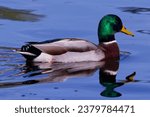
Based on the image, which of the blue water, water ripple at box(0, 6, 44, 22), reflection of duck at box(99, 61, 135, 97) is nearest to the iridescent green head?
the blue water

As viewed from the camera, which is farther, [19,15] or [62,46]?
[19,15]

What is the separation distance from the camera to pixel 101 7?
18547 mm

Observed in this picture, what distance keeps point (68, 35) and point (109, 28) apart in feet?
3.71

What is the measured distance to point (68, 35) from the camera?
16.3 metres

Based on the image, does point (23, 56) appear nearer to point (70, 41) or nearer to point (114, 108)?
point (70, 41)

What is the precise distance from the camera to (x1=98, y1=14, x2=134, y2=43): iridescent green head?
605 inches

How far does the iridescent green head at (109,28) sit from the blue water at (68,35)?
0.37 metres

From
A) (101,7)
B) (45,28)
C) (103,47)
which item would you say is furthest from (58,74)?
(101,7)

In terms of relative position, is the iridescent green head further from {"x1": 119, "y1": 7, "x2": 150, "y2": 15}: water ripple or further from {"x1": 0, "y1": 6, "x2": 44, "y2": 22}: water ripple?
{"x1": 119, "y1": 7, "x2": 150, "y2": 15}: water ripple

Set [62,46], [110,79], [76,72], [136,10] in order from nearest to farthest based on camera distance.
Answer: [110,79] → [76,72] → [62,46] → [136,10]

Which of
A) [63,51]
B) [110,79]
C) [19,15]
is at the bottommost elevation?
[110,79]

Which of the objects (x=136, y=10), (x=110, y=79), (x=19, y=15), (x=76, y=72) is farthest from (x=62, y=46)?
(x=136, y=10)

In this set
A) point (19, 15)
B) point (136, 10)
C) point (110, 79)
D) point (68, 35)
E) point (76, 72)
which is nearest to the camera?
point (110, 79)

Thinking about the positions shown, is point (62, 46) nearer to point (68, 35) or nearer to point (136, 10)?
point (68, 35)
